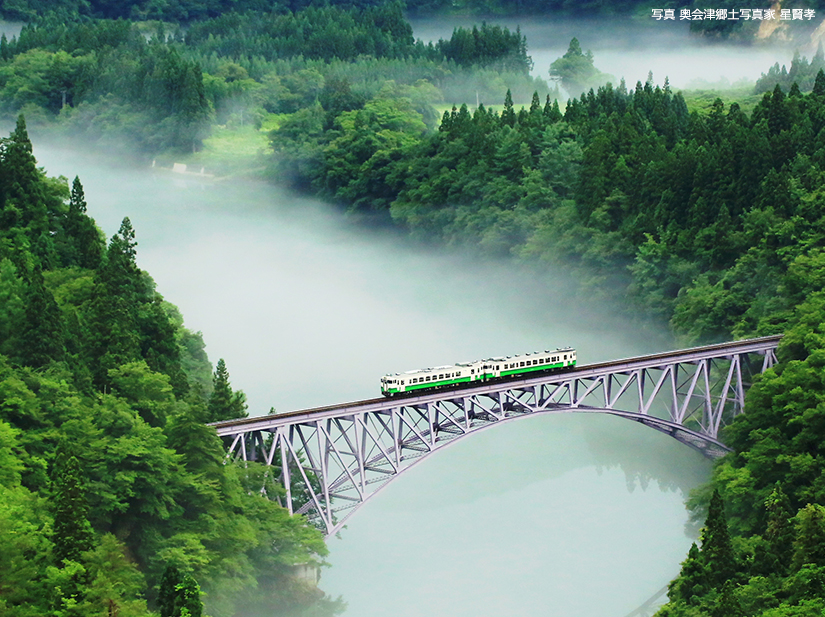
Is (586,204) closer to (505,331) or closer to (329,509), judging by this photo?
(505,331)

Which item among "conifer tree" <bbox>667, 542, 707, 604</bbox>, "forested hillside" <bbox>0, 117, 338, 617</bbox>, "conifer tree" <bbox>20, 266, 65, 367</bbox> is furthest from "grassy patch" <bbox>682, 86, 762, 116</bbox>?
"conifer tree" <bbox>667, 542, 707, 604</bbox>

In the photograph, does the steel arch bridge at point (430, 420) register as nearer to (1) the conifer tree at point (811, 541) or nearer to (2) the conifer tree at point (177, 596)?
(2) the conifer tree at point (177, 596)

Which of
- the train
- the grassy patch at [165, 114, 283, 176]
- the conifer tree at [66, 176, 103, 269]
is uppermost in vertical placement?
the conifer tree at [66, 176, 103, 269]

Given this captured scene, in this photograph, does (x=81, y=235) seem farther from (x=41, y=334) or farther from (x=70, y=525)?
(x=70, y=525)

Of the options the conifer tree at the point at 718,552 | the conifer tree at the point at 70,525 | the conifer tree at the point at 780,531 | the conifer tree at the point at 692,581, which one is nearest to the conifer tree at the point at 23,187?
the conifer tree at the point at 70,525

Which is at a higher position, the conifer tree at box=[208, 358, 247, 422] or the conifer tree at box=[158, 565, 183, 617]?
the conifer tree at box=[208, 358, 247, 422]

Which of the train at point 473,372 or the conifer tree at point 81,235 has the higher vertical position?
the conifer tree at point 81,235

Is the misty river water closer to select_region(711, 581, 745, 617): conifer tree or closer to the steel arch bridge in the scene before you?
the steel arch bridge
